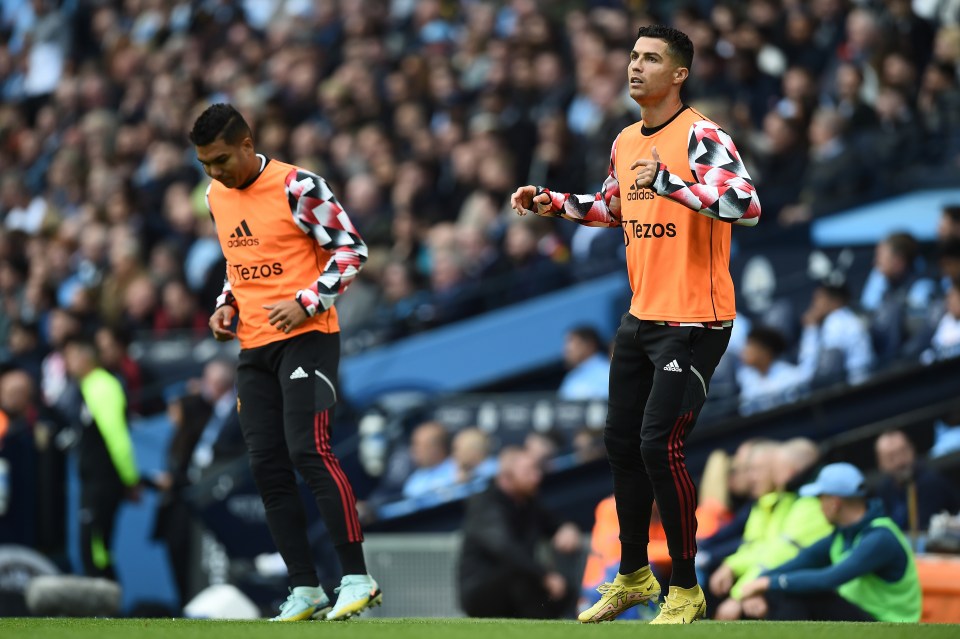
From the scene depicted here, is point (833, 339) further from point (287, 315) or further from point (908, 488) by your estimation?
point (287, 315)

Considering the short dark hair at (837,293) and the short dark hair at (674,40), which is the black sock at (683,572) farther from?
the short dark hair at (837,293)

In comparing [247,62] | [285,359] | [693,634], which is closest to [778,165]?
[285,359]

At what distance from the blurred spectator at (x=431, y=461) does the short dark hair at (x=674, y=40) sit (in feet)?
18.7

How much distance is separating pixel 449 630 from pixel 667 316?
1.56 metres

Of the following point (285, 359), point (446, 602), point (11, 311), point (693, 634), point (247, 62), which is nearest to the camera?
point (693, 634)

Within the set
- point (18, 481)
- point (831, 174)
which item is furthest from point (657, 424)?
point (18, 481)

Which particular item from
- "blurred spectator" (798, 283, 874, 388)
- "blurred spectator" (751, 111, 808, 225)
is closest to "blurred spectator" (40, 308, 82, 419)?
"blurred spectator" (751, 111, 808, 225)

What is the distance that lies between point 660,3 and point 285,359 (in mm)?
9723

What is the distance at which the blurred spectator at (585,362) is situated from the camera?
1192 centimetres

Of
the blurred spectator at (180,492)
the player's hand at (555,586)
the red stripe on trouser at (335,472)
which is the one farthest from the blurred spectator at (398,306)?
the red stripe on trouser at (335,472)

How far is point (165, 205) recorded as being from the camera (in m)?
17.8

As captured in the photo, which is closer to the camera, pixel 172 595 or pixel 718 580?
pixel 718 580

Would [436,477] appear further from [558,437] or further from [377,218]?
[377,218]

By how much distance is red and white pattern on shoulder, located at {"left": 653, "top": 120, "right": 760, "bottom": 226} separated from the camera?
598cm
